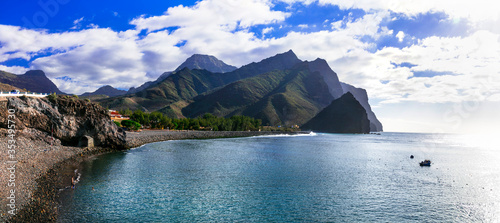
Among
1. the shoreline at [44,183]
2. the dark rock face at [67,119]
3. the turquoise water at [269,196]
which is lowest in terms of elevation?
the turquoise water at [269,196]

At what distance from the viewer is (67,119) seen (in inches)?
2970

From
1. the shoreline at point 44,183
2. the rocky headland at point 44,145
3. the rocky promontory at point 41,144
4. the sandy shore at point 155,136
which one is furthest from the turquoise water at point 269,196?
the sandy shore at point 155,136

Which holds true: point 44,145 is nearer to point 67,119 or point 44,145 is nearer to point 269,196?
point 67,119

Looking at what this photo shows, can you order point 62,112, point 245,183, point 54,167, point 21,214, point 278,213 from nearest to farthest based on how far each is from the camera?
point 21,214, point 278,213, point 245,183, point 54,167, point 62,112

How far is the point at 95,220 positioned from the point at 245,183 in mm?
23983

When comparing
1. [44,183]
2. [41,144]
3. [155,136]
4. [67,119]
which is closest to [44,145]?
[41,144]

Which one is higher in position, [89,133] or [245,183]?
[89,133]

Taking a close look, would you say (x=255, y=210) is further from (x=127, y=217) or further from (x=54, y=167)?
(x=54, y=167)

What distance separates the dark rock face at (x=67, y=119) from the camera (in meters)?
63.1

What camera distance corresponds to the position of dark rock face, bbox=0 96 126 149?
63.1 meters

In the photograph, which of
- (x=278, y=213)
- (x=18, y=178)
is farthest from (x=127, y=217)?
(x=18, y=178)

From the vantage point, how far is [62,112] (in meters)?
75.2

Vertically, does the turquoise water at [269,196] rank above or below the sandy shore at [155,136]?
below

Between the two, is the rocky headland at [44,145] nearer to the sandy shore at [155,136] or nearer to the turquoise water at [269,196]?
the sandy shore at [155,136]
